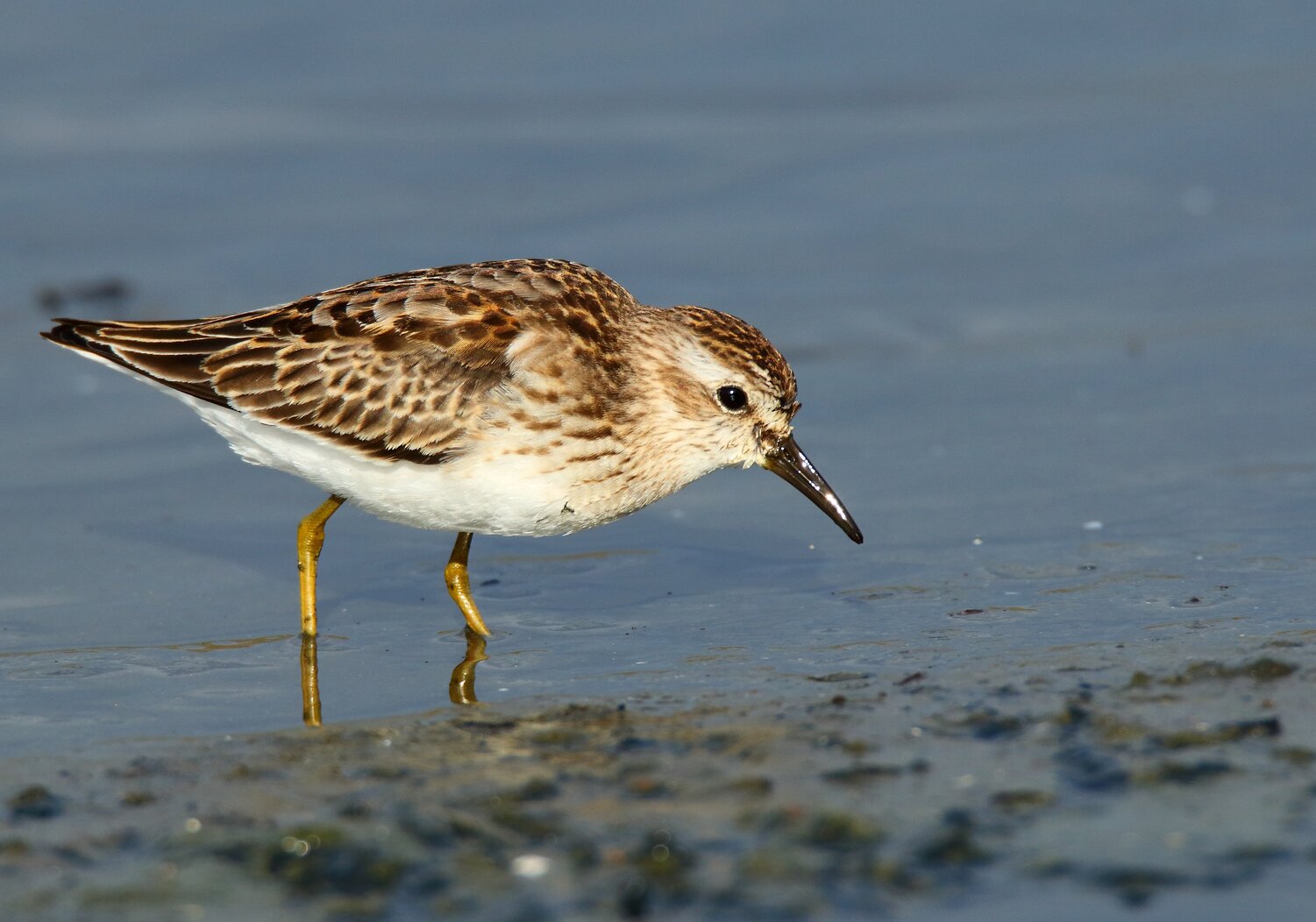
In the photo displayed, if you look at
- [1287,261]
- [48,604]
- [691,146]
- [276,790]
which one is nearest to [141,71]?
[691,146]

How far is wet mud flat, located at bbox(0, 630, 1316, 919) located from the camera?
5418 mm

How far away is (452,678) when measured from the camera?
319 inches

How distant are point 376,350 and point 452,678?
1.75 meters

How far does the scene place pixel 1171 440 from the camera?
11.1 m

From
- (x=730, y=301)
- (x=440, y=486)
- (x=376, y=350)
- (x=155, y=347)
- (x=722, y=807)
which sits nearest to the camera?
(x=722, y=807)

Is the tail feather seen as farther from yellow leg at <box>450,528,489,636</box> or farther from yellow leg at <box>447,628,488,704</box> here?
yellow leg at <box>447,628,488,704</box>

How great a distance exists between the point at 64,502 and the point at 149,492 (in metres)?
0.53

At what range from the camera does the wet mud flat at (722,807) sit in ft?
17.8

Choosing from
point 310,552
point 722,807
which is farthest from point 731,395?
point 722,807

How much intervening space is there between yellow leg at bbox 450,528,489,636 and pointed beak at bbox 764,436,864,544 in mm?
1649

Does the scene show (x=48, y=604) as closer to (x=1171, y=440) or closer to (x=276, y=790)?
(x=276, y=790)

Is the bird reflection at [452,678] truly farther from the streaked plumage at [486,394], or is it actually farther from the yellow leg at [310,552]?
the streaked plumage at [486,394]

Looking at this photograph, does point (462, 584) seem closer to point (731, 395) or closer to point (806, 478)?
point (731, 395)

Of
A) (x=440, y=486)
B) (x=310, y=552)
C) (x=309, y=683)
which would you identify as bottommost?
(x=309, y=683)
